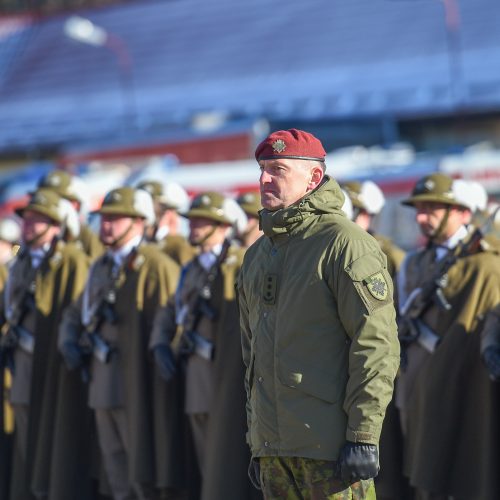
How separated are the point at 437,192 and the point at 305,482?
2882mm

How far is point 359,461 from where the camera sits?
15.7 ft

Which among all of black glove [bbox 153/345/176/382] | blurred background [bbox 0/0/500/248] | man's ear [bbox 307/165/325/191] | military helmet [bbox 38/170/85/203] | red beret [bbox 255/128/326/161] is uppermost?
blurred background [bbox 0/0/500/248]

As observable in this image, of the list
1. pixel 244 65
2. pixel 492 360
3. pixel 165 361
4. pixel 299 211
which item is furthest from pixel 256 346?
pixel 244 65

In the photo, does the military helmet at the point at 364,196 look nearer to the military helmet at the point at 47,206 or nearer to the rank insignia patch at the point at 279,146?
the military helmet at the point at 47,206

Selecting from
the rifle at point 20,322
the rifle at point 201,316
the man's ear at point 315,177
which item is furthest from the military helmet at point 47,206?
the man's ear at point 315,177

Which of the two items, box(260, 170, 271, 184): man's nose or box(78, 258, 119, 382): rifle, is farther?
box(78, 258, 119, 382): rifle

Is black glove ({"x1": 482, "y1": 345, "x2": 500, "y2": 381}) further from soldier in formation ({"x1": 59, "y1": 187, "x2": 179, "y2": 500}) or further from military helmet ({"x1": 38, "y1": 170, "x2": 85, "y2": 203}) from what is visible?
military helmet ({"x1": 38, "y1": 170, "x2": 85, "y2": 203})

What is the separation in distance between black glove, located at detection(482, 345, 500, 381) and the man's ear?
1906 millimetres

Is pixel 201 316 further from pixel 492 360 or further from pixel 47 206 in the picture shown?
pixel 492 360

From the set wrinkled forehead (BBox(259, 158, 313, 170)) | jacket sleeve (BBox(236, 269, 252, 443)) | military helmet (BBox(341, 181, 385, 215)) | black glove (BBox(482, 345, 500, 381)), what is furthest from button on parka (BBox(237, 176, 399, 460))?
military helmet (BBox(341, 181, 385, 215))

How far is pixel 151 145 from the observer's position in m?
23.6

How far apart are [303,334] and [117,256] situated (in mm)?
3643

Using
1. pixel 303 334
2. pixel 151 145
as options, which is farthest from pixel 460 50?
pixel 303 334

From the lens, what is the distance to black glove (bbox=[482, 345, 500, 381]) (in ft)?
A: 22.0
